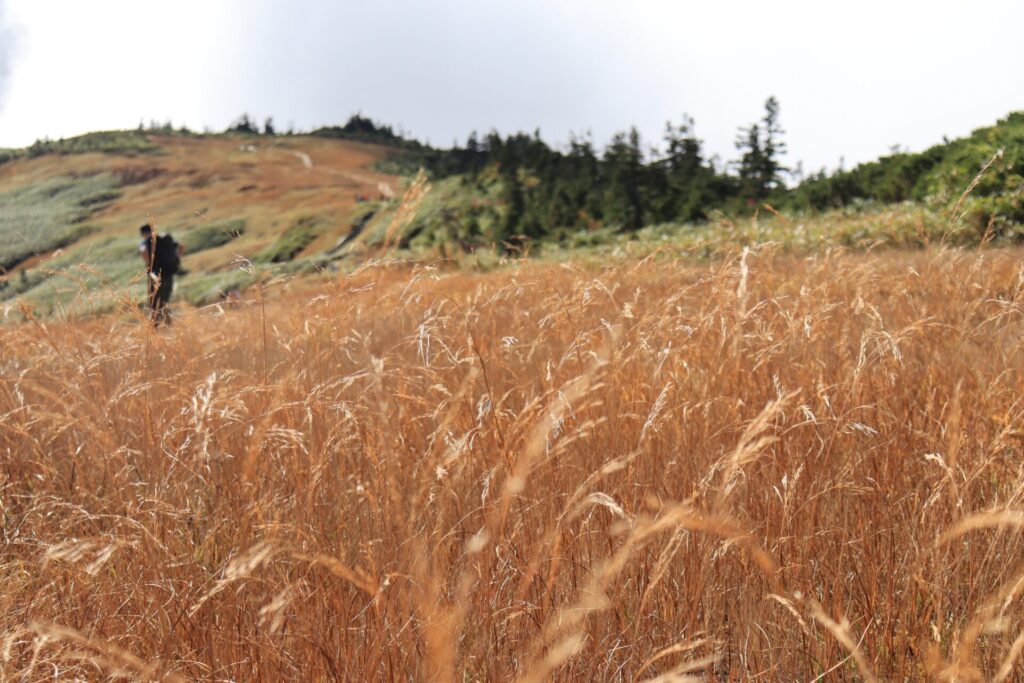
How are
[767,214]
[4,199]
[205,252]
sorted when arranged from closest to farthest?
[767,214] < [205,252] < [4,199]

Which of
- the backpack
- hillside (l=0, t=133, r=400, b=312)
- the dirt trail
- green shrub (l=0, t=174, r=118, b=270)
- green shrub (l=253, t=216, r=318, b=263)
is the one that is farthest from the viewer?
the dirt trail

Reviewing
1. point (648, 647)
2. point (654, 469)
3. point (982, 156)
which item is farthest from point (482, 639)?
point (982, 156)

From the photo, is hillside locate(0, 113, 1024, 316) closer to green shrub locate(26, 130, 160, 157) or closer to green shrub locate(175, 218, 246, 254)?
green shrub locate(175, 218, 246, 254)

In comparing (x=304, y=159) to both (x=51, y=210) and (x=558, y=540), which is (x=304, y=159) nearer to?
(x=51, y=210)

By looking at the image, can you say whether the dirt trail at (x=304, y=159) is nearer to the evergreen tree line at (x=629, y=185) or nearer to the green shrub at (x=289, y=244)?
the green shrub at (x=289, y=244)

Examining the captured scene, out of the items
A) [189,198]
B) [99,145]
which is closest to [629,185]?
[189,198]

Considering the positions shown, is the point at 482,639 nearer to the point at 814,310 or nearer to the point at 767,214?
the point at 814,310

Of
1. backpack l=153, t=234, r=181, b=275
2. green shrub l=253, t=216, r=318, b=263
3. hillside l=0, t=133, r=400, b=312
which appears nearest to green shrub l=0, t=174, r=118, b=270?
hillside l=0, t=133, r=400, b=312

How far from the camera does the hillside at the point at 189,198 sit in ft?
83.4

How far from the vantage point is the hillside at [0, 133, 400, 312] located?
83.4 ft

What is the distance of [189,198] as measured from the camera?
37062 mm

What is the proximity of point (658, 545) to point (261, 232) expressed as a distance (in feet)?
94.1

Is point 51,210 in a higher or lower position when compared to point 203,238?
higher

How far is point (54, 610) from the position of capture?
69.6 inches
